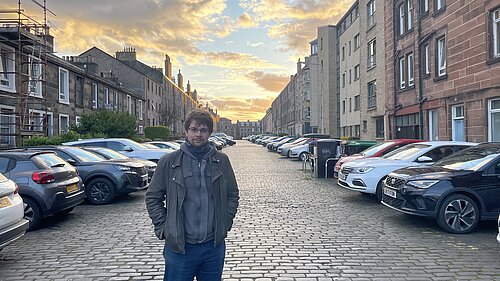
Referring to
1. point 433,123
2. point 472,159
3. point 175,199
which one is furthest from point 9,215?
point 433,123

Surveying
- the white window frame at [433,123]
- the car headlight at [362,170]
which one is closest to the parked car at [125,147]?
the car headlight at [362,170]

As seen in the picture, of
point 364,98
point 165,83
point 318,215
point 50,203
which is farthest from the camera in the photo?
point 165,83

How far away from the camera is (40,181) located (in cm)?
739

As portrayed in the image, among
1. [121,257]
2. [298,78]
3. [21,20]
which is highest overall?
[298,78]

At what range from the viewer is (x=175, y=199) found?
3088 millimetres

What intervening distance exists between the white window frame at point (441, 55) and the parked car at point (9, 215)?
17827 mm

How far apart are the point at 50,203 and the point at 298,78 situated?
63.5 metres

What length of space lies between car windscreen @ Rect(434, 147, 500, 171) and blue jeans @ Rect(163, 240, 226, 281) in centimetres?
601

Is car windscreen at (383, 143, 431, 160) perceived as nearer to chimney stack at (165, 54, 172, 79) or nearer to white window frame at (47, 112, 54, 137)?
white window frame at (47, 112, 54, 137)

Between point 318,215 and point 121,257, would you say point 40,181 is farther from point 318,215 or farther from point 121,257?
point 318,215

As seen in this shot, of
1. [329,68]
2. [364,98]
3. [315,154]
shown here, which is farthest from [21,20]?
[329,68]

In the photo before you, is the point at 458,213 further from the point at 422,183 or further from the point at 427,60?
the point at 427,60

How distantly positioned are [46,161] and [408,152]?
332 inches

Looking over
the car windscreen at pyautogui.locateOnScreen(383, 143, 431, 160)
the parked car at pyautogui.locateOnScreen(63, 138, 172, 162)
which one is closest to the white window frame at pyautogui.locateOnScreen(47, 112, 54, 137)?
the parked car at pyautogui.locateOnScreen(63, 138, 172, 162)
